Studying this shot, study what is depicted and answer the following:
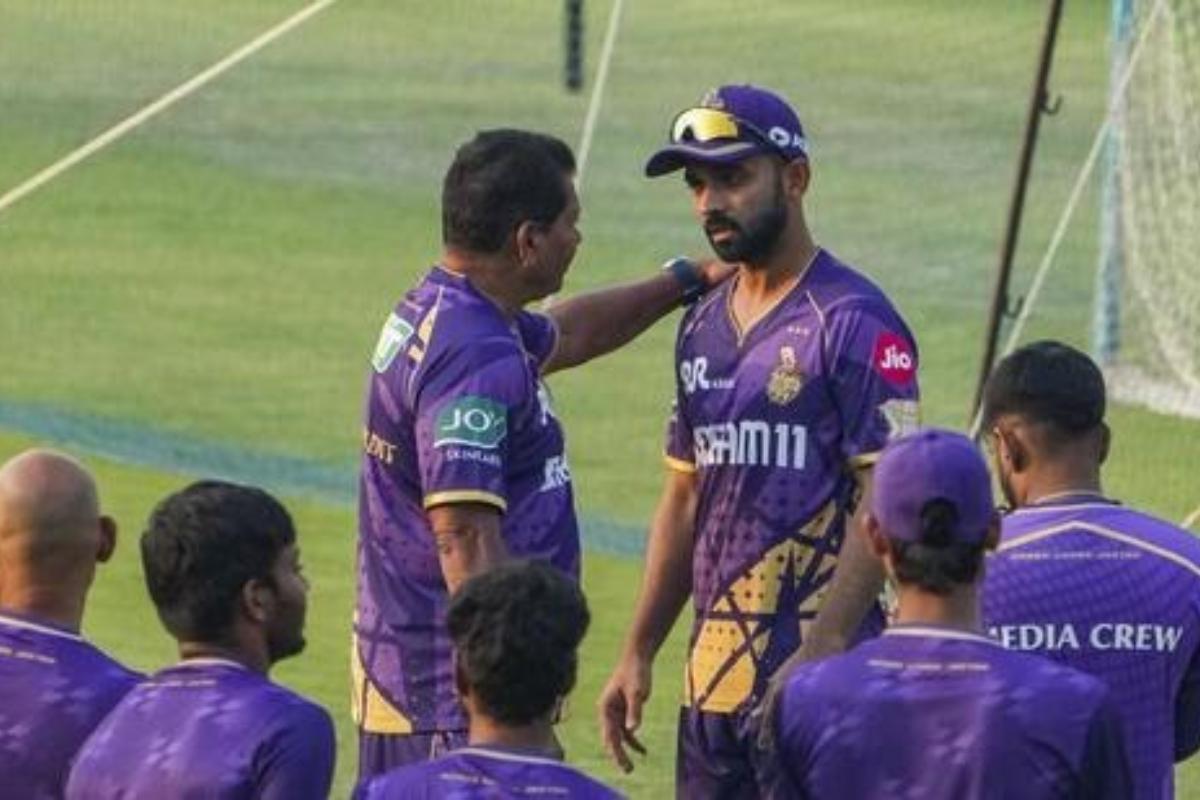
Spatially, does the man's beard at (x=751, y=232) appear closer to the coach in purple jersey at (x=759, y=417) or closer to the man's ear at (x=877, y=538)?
the coach in purple jersey at (x=759, y=417)

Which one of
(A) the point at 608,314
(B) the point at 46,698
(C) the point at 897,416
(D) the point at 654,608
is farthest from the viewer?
(A) the point at 608,314

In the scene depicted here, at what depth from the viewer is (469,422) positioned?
7531 mm

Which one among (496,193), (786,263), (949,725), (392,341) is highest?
(496,193)

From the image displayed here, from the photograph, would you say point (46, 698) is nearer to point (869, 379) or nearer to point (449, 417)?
point (449, 417)

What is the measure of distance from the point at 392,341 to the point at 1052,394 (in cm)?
161

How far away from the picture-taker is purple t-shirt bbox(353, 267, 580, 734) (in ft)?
24.8

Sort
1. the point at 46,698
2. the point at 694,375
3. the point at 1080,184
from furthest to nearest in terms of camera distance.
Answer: the point at 1080,184 → the point at 694,375 → the point at 46,698

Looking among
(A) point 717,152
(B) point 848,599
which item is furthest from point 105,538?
(A) point 717,152

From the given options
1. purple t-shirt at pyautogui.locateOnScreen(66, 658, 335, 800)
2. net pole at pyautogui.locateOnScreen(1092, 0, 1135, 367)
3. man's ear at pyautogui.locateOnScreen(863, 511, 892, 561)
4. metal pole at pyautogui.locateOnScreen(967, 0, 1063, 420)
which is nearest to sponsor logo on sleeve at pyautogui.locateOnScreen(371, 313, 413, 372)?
purple t-shirt at pyautogui.locateOnScreen(66, 658, 335, 800)

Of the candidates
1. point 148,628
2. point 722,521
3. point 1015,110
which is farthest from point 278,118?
point 722,521

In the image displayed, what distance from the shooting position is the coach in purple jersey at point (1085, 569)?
680 cm

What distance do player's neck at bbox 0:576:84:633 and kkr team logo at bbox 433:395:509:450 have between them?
1.17 m

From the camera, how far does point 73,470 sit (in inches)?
264

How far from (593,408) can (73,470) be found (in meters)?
11.1
